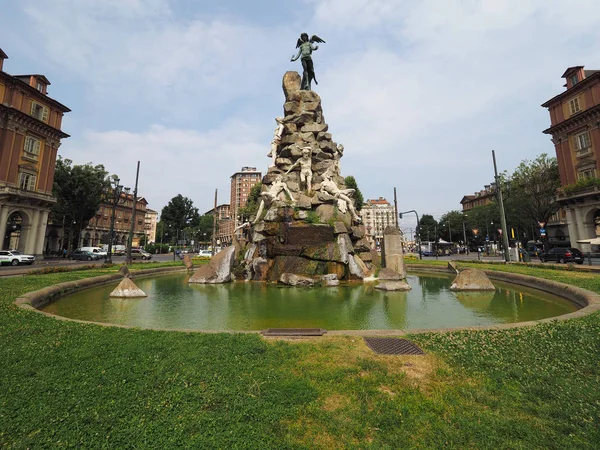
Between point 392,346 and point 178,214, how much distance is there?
82456 millimetres

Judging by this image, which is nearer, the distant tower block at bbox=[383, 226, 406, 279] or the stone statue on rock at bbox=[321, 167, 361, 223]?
the distant tower block at bbox=[383, 226, 406, 279]

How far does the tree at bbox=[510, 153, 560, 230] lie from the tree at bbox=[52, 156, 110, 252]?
203ft

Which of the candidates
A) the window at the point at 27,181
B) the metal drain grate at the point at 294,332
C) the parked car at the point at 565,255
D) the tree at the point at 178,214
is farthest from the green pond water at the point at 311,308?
the tree at the point at 178,214

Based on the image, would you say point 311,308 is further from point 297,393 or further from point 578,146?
point 578,146

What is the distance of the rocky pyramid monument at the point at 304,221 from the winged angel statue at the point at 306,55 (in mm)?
6038

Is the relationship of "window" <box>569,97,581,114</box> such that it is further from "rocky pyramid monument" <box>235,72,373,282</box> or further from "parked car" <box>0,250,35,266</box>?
"parked car" <box>0,250,35,266</box>

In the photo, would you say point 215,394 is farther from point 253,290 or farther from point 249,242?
point 249,242

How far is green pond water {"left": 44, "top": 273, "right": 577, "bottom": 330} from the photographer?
7.13 metres

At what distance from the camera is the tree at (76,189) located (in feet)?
145

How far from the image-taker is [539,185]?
135ft

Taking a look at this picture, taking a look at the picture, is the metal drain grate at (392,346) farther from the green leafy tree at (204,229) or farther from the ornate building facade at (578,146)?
the green leafy tree at (204,229)

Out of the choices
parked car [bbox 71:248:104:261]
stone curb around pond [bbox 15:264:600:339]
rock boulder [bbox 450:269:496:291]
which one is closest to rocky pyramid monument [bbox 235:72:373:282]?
rock boulder [bbox 450:269:496:291]

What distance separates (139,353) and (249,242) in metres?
13.9

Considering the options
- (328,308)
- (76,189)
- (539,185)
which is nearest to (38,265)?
(76,189)
